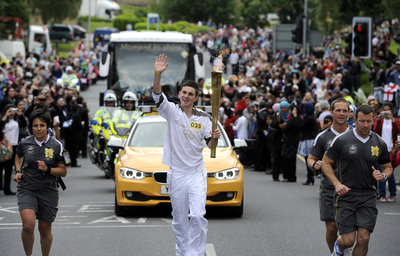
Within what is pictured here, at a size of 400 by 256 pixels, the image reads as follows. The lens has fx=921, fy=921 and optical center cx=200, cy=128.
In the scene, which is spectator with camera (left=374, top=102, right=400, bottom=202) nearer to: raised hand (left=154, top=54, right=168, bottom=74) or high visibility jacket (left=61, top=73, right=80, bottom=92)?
raised hand (left=154, top=54, right=168, bottom=74)

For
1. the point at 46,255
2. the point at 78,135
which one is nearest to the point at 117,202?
the point at 46,255

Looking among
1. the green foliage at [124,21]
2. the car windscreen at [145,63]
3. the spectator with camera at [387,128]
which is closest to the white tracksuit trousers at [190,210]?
the spectator with camera at [387,128]

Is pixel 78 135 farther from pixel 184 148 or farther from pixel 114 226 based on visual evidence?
pixel 184 148

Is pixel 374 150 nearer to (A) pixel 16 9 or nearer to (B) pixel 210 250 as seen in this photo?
(B) pixel 210 250

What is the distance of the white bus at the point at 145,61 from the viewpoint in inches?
970

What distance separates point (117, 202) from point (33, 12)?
72.8 meters

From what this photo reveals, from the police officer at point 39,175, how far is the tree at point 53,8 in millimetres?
74889

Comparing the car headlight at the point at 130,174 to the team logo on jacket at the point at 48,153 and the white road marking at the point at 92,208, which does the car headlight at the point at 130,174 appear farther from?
the team logo on jacket at the point at 48,153

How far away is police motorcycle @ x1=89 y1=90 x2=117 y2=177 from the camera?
1919cm

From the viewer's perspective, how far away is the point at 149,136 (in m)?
14.5

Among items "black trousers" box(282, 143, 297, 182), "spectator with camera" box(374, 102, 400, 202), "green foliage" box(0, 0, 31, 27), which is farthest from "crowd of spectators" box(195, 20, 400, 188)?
"green foliage" box(0, 0, 31, 27)

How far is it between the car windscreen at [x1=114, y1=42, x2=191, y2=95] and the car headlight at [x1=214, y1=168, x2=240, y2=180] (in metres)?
11.4

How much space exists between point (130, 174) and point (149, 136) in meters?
1.37

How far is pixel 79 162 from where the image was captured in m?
25.6
